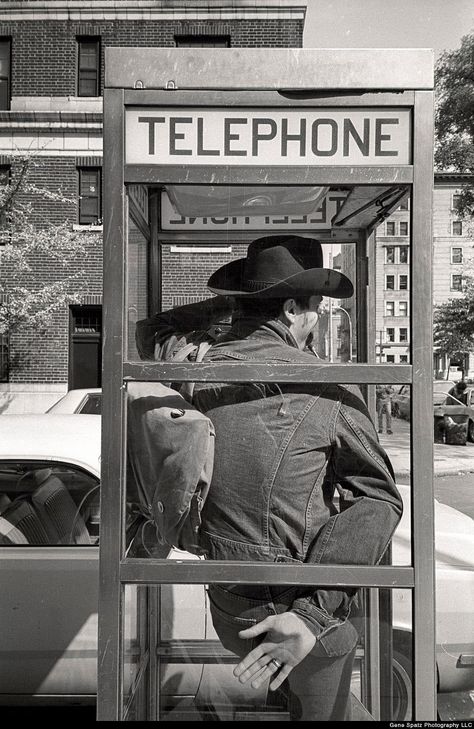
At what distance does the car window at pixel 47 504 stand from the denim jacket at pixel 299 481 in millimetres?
1453

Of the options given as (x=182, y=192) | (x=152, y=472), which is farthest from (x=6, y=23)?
(x=152, y=472)

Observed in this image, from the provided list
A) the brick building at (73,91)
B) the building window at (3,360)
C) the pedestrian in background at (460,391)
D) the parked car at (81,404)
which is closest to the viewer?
the parked car at (81,404)

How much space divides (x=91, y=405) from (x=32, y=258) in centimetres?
847

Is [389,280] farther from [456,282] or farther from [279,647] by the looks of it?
[456,282]

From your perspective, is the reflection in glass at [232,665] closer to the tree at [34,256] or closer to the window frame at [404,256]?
the window frame at [404,256]

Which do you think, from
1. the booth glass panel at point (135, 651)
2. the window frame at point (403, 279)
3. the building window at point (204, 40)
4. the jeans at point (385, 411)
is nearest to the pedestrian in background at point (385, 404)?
Answer: the jeans at point (385, 411)

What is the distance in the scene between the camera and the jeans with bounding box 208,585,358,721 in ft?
6.33

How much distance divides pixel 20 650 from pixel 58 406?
83.4 inches

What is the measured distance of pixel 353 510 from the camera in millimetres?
1871

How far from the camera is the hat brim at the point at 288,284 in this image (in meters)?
2.07

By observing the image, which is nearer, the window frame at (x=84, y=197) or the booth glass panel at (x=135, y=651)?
the booth glass panel at (x=135, y=651)

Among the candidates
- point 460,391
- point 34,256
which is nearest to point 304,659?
point 460,391

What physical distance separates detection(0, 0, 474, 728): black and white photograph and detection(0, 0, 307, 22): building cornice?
26.1 ft

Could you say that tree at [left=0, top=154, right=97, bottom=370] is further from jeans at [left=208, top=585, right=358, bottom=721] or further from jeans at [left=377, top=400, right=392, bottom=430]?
jeans at [left=208, top=585, right=358, bottom=721]
